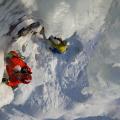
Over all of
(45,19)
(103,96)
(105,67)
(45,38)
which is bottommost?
(103,96)

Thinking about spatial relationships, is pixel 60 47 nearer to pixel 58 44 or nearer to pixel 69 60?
pixel 58 44

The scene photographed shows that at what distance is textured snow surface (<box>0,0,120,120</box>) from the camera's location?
10156mm

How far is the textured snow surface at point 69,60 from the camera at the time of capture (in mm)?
10156

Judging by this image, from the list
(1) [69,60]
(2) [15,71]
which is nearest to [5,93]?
(2) [15,71]

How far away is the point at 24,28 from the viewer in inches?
368

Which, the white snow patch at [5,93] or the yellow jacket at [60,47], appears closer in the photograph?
the white snow patch at [5,93]

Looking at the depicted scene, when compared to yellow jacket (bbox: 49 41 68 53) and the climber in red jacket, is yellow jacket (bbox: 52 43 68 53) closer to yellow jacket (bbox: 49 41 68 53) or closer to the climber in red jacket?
yellow jacket (bbox: 49 41 68 53)

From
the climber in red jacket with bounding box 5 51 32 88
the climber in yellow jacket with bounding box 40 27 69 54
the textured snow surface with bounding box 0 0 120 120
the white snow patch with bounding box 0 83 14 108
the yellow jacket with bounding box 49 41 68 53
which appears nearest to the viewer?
the white snow patch with bounding box 0 83 14 108

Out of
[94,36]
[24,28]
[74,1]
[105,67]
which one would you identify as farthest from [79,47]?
[24,28]

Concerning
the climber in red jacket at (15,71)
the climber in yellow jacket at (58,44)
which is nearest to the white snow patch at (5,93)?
the climber in red jacket at (15,71)

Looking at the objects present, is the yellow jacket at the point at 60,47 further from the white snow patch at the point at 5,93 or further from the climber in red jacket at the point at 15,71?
the white snow patch at the point at 5,93

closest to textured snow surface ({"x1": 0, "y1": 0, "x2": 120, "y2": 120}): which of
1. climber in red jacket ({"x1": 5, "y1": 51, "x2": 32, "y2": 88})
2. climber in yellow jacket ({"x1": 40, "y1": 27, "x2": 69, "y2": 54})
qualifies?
climber in yellow jacket ({"x1": 40, "y1": 27, "x2": 69, "y2": 54})

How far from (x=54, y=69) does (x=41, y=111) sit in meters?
2.79

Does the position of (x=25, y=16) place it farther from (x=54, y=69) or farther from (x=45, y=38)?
(x=54, y=69)
